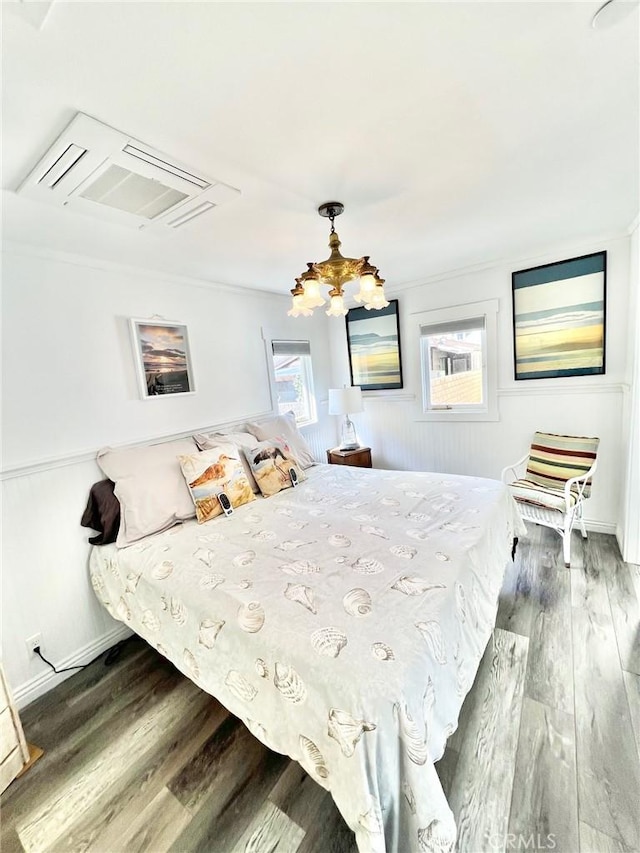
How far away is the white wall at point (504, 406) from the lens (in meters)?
2.72

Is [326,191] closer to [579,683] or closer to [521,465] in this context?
[579,683]

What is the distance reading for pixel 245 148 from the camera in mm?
1294

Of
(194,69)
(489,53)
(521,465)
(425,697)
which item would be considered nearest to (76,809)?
(425,697)

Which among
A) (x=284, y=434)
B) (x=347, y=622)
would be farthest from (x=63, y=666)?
(x=284, y=434)

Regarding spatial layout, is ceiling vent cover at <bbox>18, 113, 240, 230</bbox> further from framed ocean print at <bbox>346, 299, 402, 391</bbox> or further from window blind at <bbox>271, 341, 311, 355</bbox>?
framed ocean print at <bbox>346, 299, 402, 391</bbox>

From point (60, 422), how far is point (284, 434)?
1.64 metres

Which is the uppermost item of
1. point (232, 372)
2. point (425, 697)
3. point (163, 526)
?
point (232, 372)

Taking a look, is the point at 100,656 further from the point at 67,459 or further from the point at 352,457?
the point at 352,457

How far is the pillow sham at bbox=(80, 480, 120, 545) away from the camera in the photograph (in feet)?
6.49

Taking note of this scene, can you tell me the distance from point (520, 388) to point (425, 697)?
2856 millimetres

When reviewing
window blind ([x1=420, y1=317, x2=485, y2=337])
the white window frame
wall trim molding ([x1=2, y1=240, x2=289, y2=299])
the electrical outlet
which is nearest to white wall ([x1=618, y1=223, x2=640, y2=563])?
the white window frame

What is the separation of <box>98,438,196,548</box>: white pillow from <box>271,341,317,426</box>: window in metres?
1.55

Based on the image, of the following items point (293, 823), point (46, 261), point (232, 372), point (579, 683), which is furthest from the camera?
point (232, 372)

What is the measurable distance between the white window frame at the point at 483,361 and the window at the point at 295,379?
4.10 ft
